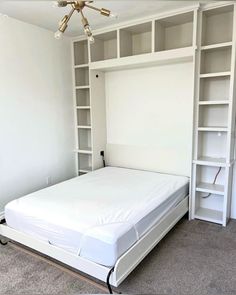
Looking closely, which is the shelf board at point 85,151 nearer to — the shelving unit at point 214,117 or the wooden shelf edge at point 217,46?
the shelving unit at point 214,117

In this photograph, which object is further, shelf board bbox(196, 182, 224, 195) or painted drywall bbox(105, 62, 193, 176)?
painted drywall bbox(105, 62, 193, 176)

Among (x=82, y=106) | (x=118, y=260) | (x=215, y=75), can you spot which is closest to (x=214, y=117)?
(x=215, y=75)

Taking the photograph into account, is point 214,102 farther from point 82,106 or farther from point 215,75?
point 82,106

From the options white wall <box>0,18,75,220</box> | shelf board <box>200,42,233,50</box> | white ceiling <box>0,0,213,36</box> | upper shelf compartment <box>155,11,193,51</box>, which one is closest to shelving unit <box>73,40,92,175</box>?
white wall <box>0,18,75,220</box>

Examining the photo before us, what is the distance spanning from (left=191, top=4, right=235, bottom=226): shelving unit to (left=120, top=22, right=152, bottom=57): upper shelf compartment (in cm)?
79

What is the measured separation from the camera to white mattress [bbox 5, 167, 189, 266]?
1.93 metres

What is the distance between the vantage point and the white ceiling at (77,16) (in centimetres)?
264

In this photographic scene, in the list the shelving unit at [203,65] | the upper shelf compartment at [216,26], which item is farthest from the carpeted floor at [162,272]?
the upper shelf compartment at [216,26]

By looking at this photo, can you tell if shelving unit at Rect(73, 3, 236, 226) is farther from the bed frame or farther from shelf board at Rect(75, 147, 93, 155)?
the bed frame

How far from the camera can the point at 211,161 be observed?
9.74ft

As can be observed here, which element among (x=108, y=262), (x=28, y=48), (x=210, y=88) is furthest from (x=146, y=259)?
(x=28, y=48)

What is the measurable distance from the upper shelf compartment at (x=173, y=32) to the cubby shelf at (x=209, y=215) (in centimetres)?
218

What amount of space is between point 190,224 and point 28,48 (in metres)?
3.11

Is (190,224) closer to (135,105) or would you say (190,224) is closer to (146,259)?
(146,259)
